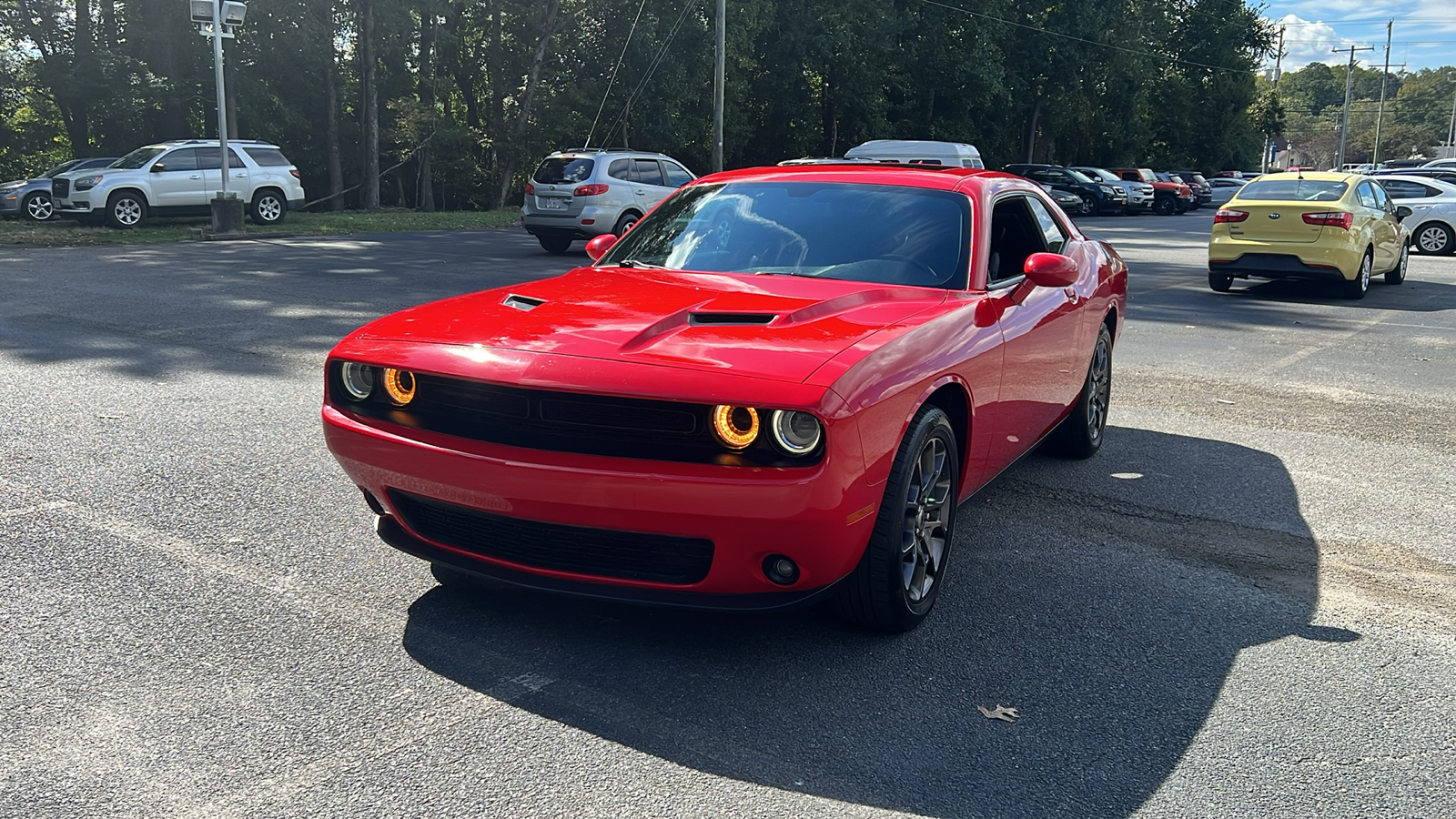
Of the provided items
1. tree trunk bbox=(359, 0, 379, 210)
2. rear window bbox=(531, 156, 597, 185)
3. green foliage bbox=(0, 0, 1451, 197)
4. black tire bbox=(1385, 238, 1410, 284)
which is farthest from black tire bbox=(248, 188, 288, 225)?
black tire bbox=(1385, 238, 1410, 284)

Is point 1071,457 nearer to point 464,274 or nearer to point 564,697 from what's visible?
point 564,697

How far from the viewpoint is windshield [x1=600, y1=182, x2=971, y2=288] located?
460 cm

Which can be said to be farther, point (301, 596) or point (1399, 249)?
point (1399, 249)

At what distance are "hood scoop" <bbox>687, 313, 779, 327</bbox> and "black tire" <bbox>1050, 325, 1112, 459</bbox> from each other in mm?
2612

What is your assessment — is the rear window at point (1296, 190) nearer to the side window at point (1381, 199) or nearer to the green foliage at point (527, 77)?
the side window at point (1381, 199)

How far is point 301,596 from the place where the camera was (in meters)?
3.94

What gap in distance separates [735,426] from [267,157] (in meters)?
23.2

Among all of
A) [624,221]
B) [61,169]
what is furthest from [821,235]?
[61,169]

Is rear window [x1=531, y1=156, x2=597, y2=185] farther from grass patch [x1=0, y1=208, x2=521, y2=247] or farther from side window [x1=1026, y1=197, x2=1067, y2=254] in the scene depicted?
side window [x1=1026, y1=197, x2=1067, y2=254]

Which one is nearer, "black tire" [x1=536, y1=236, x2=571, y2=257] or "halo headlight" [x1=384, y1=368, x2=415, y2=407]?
"halo headlight" [x1=384, y1=368, x2=415, y2=407]

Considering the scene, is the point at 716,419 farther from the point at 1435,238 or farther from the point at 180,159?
the point at 1435,238

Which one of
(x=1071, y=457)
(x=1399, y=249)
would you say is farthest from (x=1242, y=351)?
(x=1399, y=249)

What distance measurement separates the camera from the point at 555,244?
1930cm

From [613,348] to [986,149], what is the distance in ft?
172
